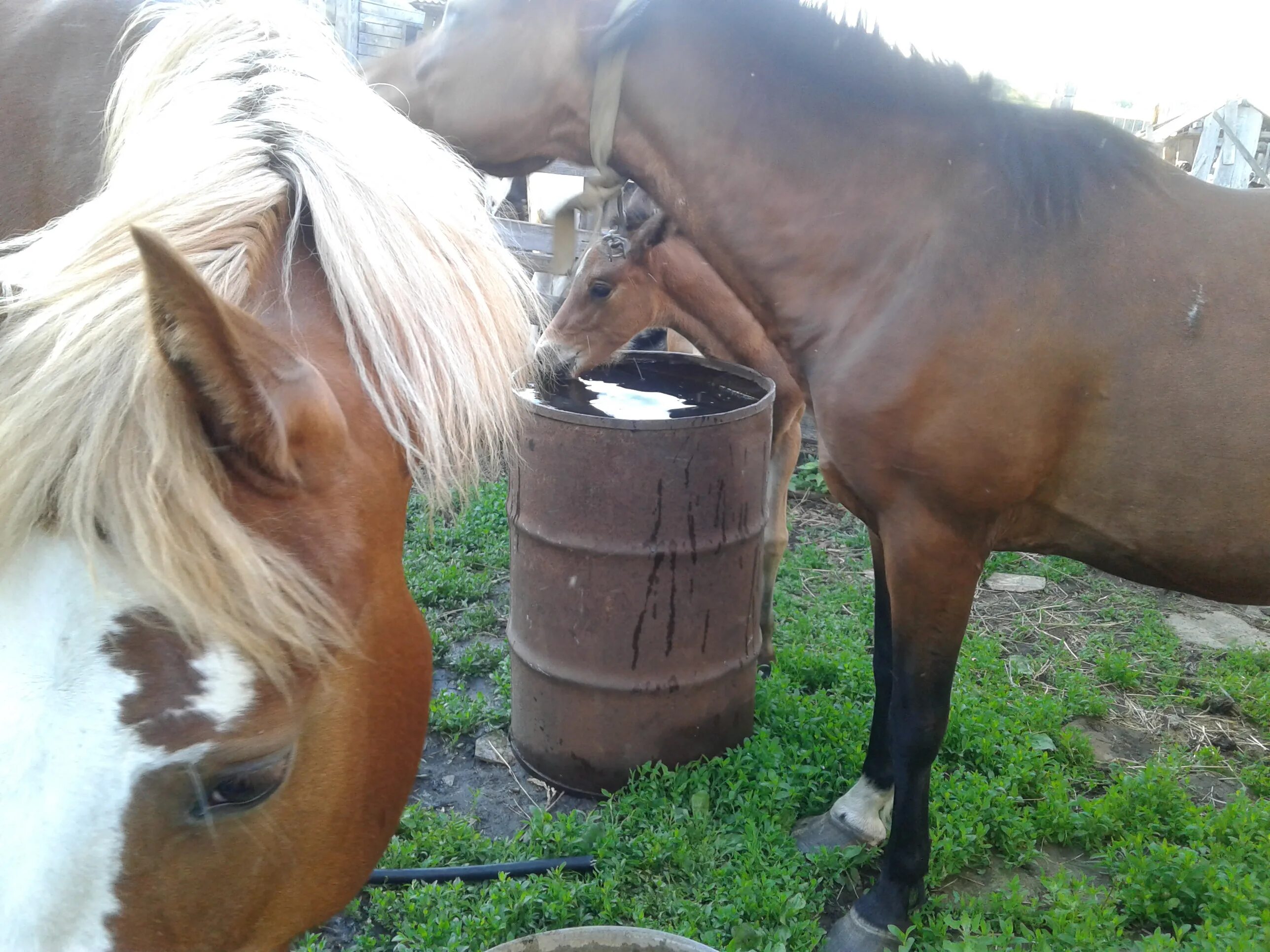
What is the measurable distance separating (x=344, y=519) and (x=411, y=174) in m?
0.52

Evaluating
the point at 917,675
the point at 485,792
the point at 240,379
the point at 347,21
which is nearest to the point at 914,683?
the point at 917,675

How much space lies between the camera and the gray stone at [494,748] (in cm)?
298

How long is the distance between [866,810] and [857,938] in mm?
423

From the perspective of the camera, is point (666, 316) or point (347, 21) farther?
point (347, 21)

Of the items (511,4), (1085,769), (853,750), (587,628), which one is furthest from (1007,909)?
(511,4)

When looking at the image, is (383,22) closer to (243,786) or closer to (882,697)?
(882,697)

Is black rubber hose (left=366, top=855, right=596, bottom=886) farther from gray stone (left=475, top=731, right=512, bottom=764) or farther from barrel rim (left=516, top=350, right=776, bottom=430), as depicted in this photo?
barrel rim (left=516, top=350, right=776, bottom=430)

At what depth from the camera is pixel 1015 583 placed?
4.42 meters

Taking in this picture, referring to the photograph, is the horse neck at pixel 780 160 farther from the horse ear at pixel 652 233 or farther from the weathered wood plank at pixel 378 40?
the weathered wood plank at pixel 378 40

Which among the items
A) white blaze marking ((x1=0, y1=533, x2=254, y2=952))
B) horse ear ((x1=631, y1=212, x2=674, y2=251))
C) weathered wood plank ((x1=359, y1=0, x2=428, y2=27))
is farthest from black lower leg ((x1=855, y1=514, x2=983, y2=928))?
weathered wood plank ((x1=359, y1=0, x2=428, y2=27))

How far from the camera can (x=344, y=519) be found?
836 mm

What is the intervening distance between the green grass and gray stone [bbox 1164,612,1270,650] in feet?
0.72

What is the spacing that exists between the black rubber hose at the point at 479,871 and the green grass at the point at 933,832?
0.04m

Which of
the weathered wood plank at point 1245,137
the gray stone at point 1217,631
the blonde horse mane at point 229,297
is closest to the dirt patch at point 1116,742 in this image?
the gray stone at point 1217,631
